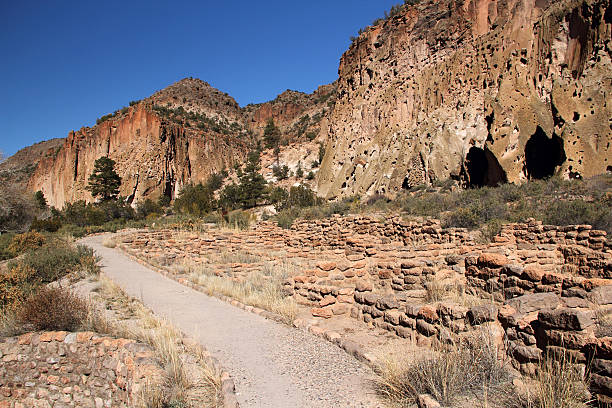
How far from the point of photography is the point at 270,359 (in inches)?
175

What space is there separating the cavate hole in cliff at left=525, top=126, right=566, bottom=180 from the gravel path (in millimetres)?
15877

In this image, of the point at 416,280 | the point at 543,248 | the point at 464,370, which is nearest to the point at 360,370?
the point at 464,370

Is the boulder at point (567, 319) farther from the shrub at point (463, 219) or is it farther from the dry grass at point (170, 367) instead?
the shrub at point (463, 219)

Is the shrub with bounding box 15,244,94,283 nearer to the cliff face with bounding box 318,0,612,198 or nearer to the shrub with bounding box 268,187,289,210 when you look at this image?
the cliff face with bounding box 318,0,612,198

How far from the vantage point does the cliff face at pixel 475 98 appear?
605 inches

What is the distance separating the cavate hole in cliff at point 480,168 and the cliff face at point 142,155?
37743mm

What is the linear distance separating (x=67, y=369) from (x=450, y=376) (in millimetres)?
5402

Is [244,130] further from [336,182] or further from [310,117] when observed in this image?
[336,182]

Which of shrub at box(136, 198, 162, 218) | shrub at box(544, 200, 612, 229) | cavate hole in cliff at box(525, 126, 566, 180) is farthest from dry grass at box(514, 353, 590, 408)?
shrub at box(136, 198, 162, 218)


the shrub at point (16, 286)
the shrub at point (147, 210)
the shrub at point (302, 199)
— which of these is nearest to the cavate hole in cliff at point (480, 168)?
the shrub at point (302, 199)

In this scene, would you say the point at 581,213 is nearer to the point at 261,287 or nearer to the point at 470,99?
the point at 261,287

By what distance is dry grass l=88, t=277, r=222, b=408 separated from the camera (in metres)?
3.48

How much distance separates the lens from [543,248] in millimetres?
7848

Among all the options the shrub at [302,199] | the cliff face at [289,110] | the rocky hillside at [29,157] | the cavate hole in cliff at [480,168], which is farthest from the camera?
the rocky hillside at [29,157]
